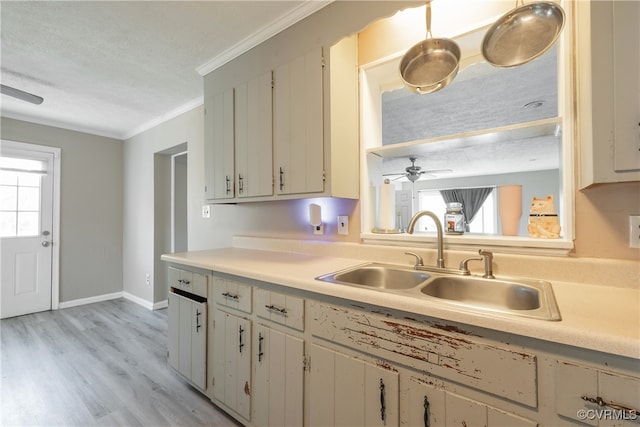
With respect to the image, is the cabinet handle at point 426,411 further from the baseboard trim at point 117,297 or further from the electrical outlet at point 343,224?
the baseboard trim at point 117,297

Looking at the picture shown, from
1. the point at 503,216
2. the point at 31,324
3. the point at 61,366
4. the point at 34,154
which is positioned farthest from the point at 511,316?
the point at 34,154

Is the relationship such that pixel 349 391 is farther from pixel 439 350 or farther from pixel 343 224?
pixel 343 224

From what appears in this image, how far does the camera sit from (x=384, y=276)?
4.84 ft

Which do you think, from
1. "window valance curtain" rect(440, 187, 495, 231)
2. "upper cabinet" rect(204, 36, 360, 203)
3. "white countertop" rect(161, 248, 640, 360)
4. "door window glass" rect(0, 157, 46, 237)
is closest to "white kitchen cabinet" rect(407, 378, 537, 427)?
"white countertop" rect(161, 248, 640, 360)

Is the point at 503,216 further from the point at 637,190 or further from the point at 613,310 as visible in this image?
the point at 613,310

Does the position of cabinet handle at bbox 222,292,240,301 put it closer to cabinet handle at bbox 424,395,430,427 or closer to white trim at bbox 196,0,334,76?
cabinet handle at bbox 424,395,430,427

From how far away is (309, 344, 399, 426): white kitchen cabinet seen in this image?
3.22ft

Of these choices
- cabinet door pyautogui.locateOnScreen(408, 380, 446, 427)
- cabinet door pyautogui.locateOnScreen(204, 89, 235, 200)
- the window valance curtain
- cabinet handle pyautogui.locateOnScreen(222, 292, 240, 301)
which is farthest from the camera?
the window valance curtain

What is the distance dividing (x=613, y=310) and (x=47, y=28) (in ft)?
10.4

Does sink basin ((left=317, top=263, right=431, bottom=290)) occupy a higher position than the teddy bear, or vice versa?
the teddy bear

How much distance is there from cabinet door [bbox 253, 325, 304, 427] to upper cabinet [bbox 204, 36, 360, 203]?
2.63 ft

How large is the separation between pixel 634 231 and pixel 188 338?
2.36 meters

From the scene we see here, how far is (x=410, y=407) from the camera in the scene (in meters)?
0.94

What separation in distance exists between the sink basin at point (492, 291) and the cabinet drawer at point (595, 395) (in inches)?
12.3
